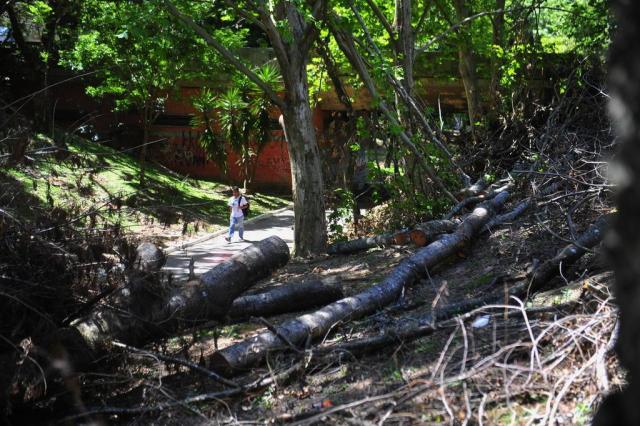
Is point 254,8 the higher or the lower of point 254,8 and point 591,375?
the higher

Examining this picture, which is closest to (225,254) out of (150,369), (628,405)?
(150,369)

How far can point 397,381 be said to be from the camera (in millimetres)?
4758

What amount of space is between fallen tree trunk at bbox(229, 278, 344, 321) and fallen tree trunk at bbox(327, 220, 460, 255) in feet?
9.46

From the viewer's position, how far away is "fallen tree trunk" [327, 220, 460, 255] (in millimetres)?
10953

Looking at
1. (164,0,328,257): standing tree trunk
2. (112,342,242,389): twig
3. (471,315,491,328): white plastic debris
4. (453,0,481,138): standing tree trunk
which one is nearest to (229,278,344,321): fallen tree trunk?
(112,342,242,389): twig

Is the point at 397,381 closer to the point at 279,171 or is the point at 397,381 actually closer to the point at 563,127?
the point at 563,127

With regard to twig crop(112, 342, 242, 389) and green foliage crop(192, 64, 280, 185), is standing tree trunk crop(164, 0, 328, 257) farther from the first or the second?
green foliage crop(192, 64, 280, 185)

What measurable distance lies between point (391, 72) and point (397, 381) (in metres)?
7.68

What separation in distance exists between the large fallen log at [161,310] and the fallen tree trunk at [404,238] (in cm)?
365

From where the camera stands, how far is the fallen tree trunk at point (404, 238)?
1095 cm

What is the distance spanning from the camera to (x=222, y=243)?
17.4 meters

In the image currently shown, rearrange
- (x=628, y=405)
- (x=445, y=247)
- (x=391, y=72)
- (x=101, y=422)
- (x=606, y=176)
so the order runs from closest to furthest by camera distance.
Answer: (x=628, y=405) → (x=101, y=422) → (x=606, y=176) → (x=445, y=247) → (x=391, y=72)

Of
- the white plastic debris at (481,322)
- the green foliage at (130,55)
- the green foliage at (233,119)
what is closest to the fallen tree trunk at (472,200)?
the green foliage at (130,55)

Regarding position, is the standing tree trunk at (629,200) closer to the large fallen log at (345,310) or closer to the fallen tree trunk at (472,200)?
the large fallen log at (345,310)
